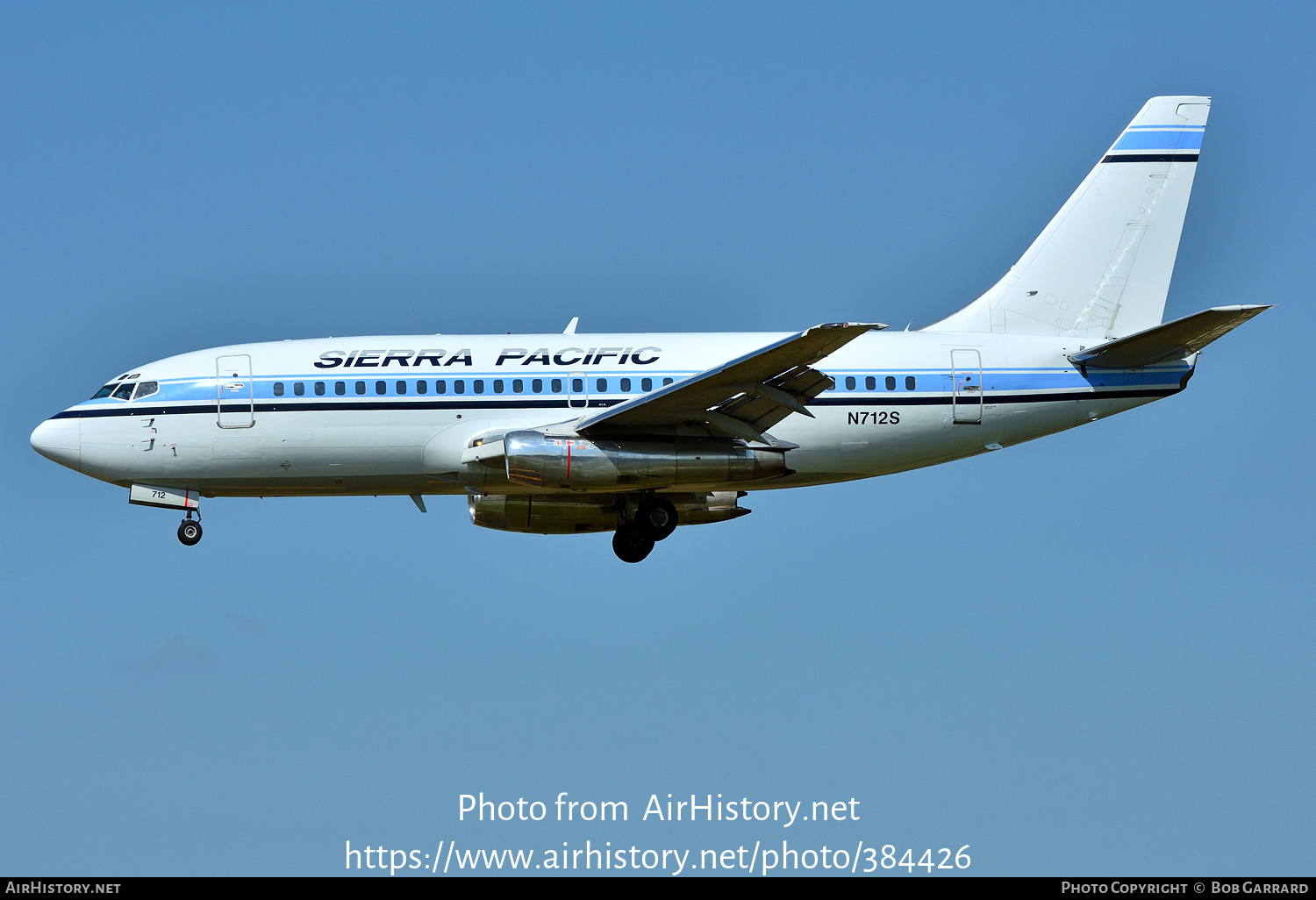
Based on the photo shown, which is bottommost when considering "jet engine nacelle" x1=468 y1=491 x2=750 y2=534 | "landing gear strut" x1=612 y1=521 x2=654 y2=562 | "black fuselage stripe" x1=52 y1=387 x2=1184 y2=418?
"landing gear strut" x1=612 y1=521 x2=654 y2=562

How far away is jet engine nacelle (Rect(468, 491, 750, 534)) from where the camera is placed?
33.8 metres

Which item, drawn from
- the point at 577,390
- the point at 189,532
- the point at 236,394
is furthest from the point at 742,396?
the point at 189,532

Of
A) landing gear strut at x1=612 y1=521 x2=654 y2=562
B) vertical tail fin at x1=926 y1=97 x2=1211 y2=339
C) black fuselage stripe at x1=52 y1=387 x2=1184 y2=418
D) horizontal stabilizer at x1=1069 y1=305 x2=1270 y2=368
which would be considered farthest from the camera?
vertical tail fin at x1=926 y1=97 x2=1211 y2=339

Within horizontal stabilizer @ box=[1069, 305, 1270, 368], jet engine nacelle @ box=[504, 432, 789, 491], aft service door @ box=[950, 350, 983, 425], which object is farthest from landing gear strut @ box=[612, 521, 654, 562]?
horizontal stabilizer @ box=[1069, 305, 1270, 368]

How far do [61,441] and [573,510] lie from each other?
10.6m

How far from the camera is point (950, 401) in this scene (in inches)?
1272

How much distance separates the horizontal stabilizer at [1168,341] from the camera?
29.7 meters

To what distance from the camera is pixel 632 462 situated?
3023 centimetres

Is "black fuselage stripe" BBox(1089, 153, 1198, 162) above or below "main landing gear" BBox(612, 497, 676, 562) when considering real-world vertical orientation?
above

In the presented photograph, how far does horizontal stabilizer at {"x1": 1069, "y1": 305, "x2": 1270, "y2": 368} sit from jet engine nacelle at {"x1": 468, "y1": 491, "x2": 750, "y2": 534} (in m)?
8.30

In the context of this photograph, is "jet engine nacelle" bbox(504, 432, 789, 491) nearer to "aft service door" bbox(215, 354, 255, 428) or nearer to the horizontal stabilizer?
"aft service door" bbox(215, 354, 255, 428)

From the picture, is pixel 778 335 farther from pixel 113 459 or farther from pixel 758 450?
pixel 113 459

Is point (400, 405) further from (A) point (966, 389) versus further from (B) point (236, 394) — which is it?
(A) point (966, 389)

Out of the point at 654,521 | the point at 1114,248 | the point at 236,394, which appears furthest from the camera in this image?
the point at 1114,248
